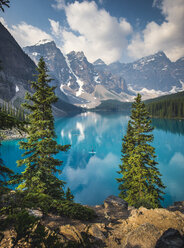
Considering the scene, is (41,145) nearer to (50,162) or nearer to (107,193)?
(50,162)

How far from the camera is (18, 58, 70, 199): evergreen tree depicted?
9.53 m

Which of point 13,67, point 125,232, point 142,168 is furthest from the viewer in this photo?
point 13,67

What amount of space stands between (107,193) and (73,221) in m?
20.1

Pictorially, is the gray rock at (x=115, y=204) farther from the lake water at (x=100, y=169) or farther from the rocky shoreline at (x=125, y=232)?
the lake water at (x=100, y=169)

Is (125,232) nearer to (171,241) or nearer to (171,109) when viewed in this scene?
(171,241)

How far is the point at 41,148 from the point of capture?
9.80 m

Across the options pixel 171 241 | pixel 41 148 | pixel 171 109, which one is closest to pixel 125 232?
pixel 171 241

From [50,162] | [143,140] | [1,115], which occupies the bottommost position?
[50,162]

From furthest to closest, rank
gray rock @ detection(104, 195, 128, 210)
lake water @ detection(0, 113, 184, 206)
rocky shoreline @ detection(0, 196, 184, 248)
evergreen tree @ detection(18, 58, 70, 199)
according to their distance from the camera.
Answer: lake water @ detection(0, 113, 184, 206), gray rock @ detection(104, 195, 128, 210), evergreen tree @ detection(18, 58, 70, 199), rocky shoreline @ detection(0, 196, 184, 248)

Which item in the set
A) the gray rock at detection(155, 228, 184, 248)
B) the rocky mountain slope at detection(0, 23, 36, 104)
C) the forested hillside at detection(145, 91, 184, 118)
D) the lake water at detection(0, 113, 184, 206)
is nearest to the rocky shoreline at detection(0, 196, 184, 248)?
the gray rock at detection(155, 228, 184, 248)

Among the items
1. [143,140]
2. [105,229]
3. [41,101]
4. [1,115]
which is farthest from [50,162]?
[143,140]

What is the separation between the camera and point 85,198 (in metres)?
23.9

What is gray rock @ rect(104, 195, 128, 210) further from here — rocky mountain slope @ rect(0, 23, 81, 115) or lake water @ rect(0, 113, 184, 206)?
rocky mountain slope @ rect(0, 23, 81, 115)

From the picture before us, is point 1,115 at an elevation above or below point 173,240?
above
